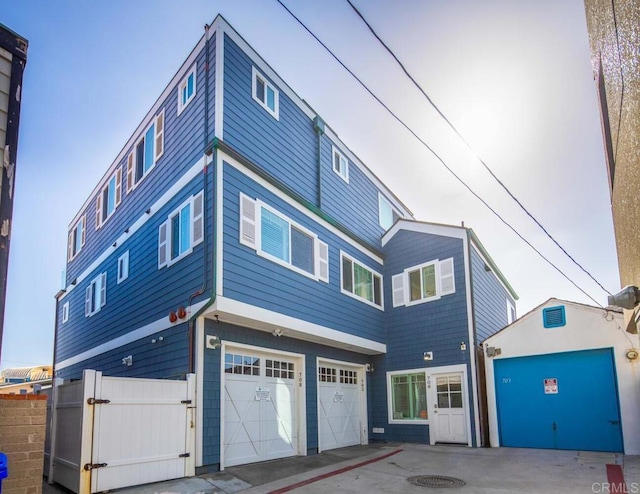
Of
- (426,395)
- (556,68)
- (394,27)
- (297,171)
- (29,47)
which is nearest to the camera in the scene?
(29,47)

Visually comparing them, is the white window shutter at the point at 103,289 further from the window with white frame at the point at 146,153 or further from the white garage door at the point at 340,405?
the white garage door at the point at 340,405

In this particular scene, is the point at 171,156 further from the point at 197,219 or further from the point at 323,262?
the point at 323,262

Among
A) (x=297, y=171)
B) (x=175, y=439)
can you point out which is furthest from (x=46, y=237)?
(x=175, y=439)

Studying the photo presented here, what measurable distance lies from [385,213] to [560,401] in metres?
7.85

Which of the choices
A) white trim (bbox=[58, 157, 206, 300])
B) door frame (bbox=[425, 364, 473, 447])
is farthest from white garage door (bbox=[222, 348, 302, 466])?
door frame (bbox=[425, 364, 473, 447])

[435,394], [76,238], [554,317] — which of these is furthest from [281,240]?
[76,238]

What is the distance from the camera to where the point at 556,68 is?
7.85 metres

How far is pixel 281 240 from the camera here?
10680 mm

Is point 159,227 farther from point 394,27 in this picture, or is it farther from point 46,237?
point 46,237

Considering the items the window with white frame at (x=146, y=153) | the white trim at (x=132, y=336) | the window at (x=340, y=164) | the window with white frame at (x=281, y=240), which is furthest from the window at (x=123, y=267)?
the window at (x=340, y=164)

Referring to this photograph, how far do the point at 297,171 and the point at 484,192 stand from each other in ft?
14.2

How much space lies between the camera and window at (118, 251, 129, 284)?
495 inches

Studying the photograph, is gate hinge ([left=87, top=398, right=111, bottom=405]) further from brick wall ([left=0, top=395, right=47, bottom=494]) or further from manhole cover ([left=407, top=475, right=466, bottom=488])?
manhole cover ([left=407, top=475, right=466, bottom=488])

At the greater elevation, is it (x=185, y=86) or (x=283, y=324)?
(x=185, y=86)
